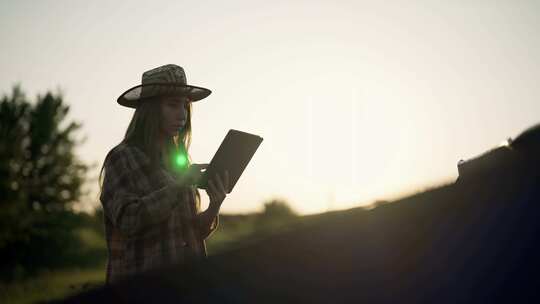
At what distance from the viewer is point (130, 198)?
262 centimetres

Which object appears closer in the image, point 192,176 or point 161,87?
point 192,176

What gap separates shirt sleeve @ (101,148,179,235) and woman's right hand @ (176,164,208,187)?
2.4 inches

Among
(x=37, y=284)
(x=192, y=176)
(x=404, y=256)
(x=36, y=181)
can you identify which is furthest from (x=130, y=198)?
(x=36, y=181)

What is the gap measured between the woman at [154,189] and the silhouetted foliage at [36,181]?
36830mm

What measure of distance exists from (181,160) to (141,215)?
0.65m

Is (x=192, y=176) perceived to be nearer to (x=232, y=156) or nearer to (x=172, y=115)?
(x=232, y=156)

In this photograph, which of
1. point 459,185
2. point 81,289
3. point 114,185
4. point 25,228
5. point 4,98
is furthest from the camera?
point 4,98

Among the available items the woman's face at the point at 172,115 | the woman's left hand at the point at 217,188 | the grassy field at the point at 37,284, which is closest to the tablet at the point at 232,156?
the woman's left hand at the point at 217,188

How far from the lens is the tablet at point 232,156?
111 inches

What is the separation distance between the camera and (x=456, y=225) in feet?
3.44

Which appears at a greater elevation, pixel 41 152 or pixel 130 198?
pixel 41 152

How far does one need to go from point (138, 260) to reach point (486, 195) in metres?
2.07

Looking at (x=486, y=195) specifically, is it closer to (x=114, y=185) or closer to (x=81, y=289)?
(x=81, y=289)

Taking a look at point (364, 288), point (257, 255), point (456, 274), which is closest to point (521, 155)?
point (456, 274)
